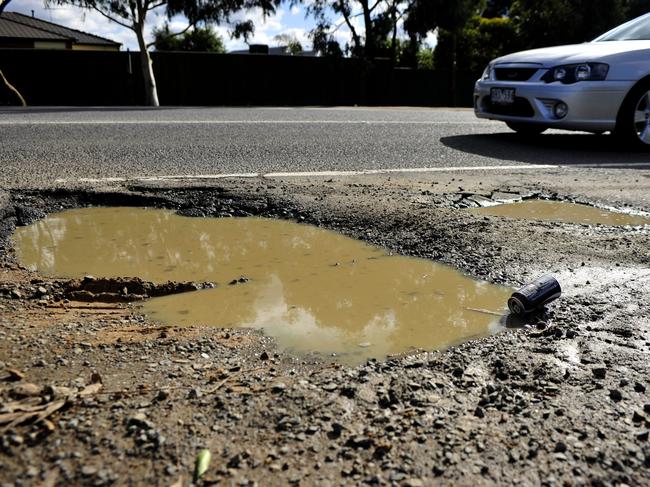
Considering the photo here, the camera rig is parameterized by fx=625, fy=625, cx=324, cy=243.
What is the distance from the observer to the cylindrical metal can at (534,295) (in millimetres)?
2373

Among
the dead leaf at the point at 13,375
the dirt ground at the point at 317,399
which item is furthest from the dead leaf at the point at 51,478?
the dead leaf at the point at 13,375

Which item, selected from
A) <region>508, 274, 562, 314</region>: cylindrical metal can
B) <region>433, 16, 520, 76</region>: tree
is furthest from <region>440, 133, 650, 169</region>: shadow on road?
<region>433, 16, 520, 76</region>: tree

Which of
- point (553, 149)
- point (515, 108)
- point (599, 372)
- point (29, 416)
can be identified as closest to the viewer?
point (29, 416)

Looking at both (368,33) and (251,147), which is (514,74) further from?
(368,33)

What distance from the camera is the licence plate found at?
6.93 meters

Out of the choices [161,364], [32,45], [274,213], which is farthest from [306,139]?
[32,45]

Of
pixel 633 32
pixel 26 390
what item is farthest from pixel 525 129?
pixel 26 390

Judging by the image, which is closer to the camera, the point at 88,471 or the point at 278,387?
the point at 88,471

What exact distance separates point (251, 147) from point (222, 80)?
1644cm

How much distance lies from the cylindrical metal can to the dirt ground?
6 cm

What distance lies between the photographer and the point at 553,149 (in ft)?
22.3

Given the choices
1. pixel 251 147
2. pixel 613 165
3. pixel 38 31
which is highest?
pixel 38 31

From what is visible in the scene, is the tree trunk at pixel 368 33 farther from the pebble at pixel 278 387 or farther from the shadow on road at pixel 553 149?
the pebble at pixel 278 387

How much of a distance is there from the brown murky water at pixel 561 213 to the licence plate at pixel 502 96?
118 inches
